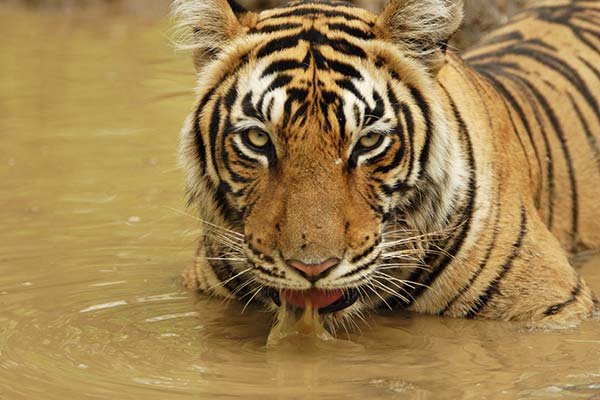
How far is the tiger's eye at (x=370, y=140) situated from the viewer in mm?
3756

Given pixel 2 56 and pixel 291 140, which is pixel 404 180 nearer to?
pixel 291 140

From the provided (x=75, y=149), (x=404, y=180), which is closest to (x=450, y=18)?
(x=404, y=180)

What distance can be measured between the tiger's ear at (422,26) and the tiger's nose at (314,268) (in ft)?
2.74

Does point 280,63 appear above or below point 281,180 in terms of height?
above

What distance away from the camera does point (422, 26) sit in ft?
12.9

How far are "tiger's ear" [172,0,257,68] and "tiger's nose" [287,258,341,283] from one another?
0.90 metres

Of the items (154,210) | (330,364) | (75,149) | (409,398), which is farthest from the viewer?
(75,149)

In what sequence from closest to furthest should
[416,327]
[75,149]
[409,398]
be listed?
[409,398]
[416,327]
[75,149]

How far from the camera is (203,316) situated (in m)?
4.44

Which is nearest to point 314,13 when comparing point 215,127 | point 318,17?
point 318,17

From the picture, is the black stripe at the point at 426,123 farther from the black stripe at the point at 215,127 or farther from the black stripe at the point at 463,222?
the black stripe at the point at 215,127

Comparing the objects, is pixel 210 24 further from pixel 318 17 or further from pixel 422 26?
pixel 422 26

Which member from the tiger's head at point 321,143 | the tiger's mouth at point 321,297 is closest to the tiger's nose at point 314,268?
the tiger's head at point 321,143

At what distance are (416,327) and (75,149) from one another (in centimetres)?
341
